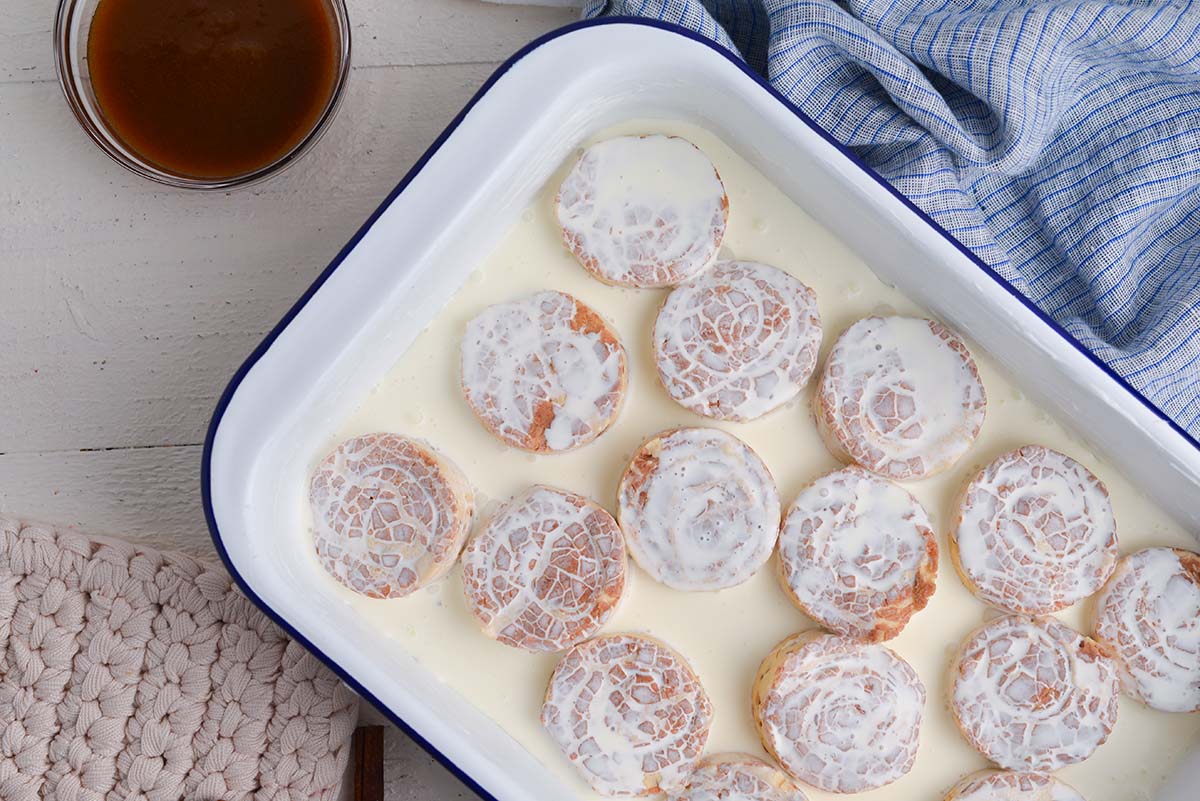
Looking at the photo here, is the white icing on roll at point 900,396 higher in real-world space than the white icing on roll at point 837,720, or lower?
higher

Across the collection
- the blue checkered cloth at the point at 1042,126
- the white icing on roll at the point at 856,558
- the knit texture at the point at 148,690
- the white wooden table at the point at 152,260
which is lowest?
the knit texture at the point at 148,690

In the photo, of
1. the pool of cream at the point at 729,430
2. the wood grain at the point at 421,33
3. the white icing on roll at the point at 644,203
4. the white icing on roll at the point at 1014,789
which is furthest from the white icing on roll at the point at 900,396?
the wood grain at the point at 421,33

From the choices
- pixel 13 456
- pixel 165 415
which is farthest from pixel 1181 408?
pixel 13 456

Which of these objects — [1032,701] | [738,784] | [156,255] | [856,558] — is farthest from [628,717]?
[156,255]

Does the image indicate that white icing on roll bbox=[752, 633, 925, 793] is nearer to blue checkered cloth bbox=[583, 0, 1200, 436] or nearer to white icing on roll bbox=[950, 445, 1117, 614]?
white icing on roll bbox=[950, 445, 1117, 614]

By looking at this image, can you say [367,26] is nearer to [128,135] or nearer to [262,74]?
[262,74]

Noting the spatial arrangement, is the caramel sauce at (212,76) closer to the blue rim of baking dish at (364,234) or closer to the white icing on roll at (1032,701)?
the blue rim of baking dish at (364,234)

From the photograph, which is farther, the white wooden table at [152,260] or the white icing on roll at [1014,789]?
the white wooden table at [152,260]
